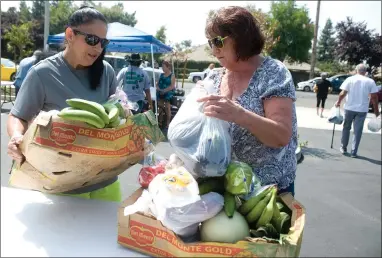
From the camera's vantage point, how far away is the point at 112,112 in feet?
4.56

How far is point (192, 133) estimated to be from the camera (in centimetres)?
124

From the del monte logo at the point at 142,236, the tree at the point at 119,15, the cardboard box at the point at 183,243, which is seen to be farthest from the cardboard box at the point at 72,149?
the tree at the point at 119,15

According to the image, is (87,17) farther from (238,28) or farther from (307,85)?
(307,85)

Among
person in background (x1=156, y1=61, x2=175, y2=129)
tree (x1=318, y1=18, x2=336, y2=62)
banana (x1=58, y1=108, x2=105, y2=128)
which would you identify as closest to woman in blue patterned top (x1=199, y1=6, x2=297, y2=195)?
banana (x1=58, y1=108, x2=105, y2=128)

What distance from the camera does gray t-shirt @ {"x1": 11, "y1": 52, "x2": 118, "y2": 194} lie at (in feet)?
5.75

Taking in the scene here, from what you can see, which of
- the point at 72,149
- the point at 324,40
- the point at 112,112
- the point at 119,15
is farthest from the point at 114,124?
the point at 324,40

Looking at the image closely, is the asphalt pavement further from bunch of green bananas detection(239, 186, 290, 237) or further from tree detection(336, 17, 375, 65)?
tree detection(336, 17, 375, 65)

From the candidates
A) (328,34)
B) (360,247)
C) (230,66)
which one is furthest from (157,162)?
(328,34)

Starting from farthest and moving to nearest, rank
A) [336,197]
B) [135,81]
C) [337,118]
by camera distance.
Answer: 1. [337,118]
2. [135,81]
3. [336,197]

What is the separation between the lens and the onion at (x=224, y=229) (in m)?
1.06

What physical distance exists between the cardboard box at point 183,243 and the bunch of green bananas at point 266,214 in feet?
0.13

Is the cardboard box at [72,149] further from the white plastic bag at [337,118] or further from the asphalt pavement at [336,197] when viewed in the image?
the white plastic bag at [337,118]

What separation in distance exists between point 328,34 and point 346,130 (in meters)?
69.1

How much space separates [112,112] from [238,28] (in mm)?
575
